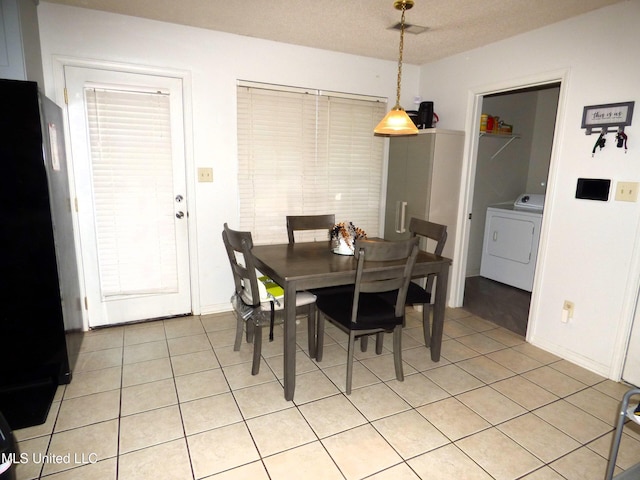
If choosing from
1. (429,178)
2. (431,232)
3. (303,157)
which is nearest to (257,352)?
(431,232)

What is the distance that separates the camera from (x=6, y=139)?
197 cm

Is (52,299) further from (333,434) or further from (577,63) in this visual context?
(577,63)

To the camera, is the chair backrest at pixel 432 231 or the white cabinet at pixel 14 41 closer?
the white cabinet at pixel 14 41

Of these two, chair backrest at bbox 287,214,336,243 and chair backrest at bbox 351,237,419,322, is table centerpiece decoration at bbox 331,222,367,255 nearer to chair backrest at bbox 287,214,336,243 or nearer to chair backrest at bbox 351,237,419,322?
chair backrest at bbox 351,237,419,322

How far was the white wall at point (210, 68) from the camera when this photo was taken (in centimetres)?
268

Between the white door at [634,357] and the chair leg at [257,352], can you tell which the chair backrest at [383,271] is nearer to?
the chair leg at [257,352]

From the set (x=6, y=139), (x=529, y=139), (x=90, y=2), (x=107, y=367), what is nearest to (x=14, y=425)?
(x=107, y=367)

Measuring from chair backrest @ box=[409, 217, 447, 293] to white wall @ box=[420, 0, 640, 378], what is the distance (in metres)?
0.81

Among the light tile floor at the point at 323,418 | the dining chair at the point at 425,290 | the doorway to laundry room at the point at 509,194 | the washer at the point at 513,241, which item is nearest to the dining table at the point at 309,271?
the dining chair at the point at 425,290

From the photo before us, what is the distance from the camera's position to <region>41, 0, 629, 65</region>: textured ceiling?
2.46 meters

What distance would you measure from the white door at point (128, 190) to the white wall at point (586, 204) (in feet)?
9.38

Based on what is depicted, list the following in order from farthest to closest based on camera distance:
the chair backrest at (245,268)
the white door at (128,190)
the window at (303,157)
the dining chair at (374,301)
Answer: the window at (303,157) → the white door at (128,190) → the chair backrest at (245,268) → the dining chair at (374,301)

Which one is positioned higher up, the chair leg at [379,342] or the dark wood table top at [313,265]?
the dark wood table top at [313,265]

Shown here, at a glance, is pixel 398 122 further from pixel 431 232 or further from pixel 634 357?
pixel 634 357
